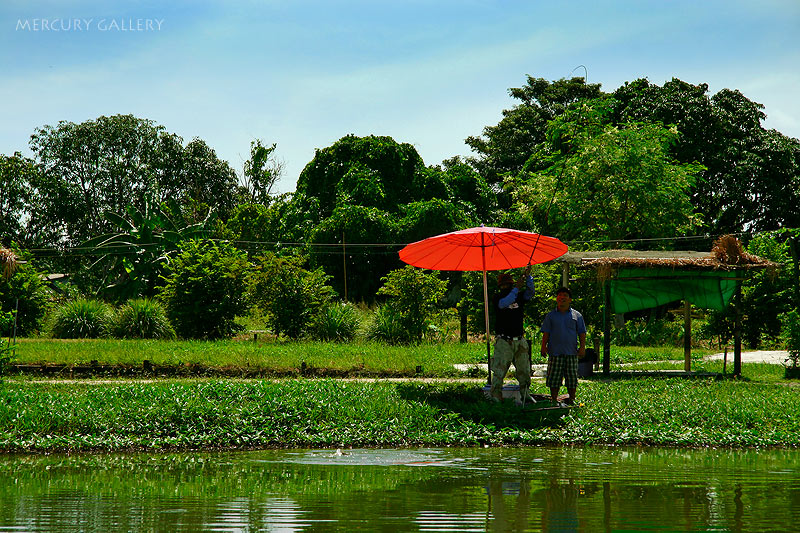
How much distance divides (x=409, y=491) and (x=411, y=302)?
52.9 ft

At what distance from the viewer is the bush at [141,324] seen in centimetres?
2360

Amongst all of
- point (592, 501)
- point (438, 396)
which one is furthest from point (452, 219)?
point (592, 501)

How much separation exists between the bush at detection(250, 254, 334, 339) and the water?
13.3 meters

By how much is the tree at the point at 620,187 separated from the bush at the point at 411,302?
6134 millimetres

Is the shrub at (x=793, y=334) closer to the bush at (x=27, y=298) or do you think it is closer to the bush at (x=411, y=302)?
the bush at (x=411, y=302)

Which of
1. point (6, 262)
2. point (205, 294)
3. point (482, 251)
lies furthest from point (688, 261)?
point (6, 262)

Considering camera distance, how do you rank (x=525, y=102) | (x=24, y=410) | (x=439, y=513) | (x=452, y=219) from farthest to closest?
(x=525, y=102), (x=452, y=219), (x=24, y=410), (x=439, y=513)

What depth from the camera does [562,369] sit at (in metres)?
12.4

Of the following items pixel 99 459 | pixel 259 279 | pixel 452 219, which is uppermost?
pixel 452 219

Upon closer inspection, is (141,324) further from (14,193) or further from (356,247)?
(14,193)

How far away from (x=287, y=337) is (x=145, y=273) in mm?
10155

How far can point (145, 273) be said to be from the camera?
103 ft

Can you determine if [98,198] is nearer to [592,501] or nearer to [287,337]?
[287,337]

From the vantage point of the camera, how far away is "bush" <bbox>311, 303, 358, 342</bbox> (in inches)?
936
